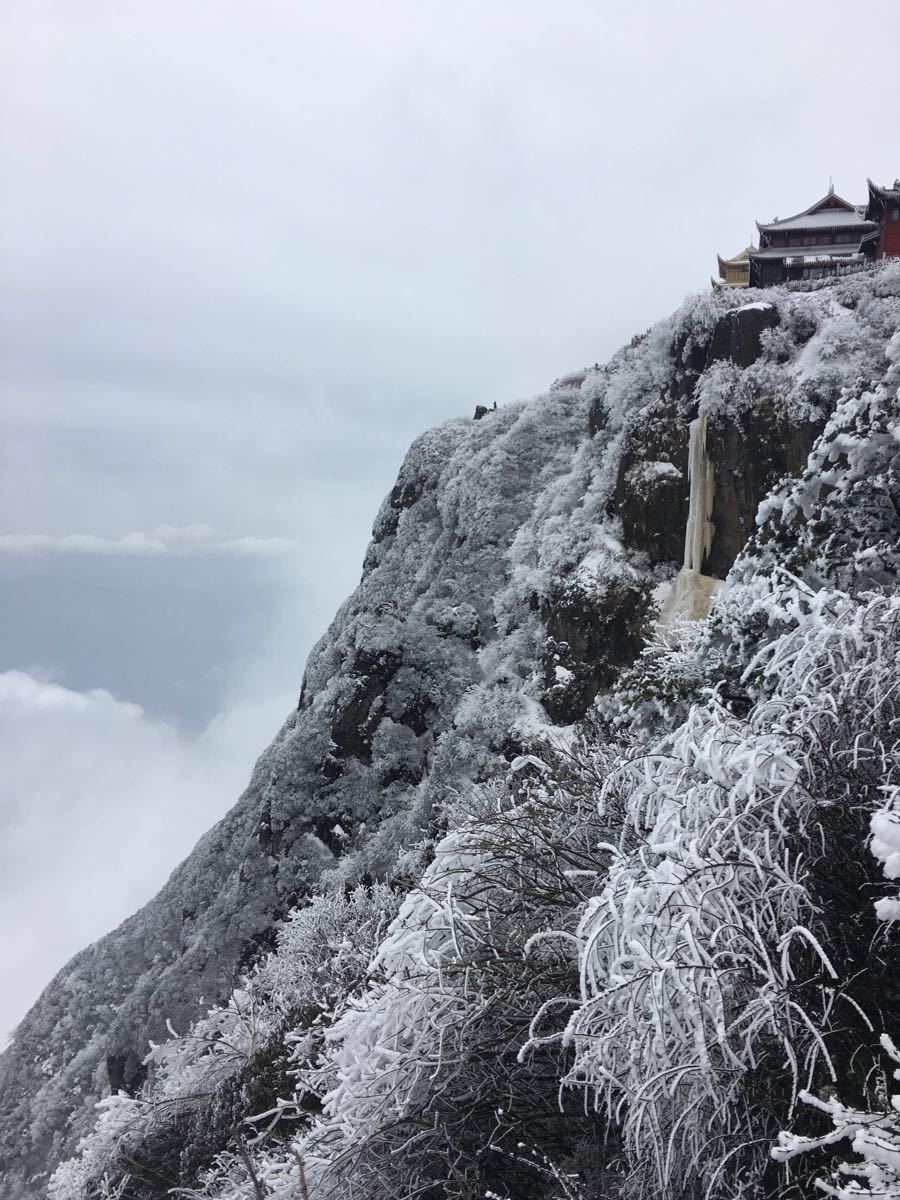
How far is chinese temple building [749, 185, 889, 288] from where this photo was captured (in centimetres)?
3853

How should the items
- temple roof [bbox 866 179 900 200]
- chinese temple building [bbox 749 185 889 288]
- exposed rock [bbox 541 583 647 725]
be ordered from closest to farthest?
exposed rock [bbox 541 583 647 725], temple roof [bbox 866 179 900 200], chinese temple building [bbox 749 185 889 288]

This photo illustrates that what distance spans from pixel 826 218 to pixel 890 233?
6.36 m

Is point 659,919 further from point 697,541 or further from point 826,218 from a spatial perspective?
point 826,218

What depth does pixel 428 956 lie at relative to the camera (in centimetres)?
557

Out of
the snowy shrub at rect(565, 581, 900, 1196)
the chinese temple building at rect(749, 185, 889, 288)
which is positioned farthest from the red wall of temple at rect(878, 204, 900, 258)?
the snowy shrub at rect(565, 581, 900, 1196)

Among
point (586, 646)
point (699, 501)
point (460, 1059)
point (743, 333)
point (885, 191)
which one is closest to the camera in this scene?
point (460, 1059)

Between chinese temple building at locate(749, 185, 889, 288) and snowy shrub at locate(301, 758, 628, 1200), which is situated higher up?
chinese temple building at locate(749, 185, 889, 288)

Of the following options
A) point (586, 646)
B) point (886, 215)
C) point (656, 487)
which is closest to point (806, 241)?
point (886, 215)

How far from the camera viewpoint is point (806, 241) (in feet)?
130

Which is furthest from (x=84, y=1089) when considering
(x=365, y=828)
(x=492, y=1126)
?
(x=492, y=1126)

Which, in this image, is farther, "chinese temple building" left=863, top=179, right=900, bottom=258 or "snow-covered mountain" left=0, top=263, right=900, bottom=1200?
"chinese temple building" left=863, top=179, right=900, bottom=258

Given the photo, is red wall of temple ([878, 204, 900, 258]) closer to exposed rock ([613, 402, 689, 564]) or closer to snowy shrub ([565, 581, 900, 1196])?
exposed rock ([613, 402, 689, 564])

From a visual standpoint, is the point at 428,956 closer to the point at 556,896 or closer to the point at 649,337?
the point at 556,896

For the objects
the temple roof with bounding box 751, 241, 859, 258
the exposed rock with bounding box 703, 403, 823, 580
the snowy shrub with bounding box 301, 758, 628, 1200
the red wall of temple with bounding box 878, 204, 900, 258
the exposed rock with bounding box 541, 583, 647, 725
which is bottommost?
the snowy shrub with bounding box 301, 758, 628, 1200
